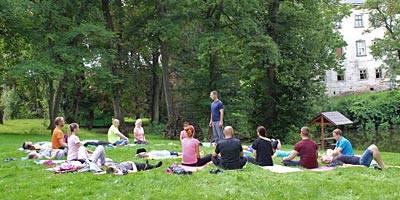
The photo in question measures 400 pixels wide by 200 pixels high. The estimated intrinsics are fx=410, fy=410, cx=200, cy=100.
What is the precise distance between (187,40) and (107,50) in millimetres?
4995

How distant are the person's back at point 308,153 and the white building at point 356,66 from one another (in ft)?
148

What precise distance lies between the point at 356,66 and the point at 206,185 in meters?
51.1

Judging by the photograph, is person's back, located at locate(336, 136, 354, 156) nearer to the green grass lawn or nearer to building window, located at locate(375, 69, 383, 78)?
the green grass lawn

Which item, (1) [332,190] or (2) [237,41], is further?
(2) [237,41]

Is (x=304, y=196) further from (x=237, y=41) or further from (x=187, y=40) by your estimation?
(x=187, y=40)

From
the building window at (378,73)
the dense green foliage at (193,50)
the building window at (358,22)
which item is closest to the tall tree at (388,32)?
the dense green foliage at (193,50)

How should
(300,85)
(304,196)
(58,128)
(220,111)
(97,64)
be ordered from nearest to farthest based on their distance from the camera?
(304,196) < (58,128) < (220,111) < (97,64) < (300,85)

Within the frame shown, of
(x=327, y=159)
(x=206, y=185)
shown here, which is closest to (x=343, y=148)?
(x=327, y=159)

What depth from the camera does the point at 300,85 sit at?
1115 inches

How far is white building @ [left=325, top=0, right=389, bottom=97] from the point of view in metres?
53.9

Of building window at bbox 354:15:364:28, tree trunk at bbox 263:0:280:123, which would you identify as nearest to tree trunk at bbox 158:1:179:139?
tree trunk at bbox 263:0:280:123

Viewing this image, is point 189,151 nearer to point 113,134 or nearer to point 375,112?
point 113,134

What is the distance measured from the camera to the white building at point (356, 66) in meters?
53.9

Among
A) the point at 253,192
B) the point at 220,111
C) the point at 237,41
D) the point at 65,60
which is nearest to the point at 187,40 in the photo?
the point at 237,41
